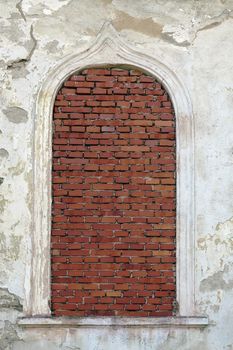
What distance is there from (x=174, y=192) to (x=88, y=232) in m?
0.81

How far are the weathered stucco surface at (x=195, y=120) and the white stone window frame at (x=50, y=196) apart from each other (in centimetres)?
6

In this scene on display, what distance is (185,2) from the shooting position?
866 cm

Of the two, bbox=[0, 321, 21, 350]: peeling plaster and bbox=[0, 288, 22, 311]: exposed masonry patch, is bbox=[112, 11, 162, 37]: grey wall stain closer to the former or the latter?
bbox=[0, 288, 22, 311]: exposed masonry patch

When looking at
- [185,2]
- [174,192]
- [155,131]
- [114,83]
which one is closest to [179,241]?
[174,192]

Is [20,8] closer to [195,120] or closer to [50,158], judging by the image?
[50,158]

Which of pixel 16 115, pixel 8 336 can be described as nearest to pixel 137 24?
pixel 16 115

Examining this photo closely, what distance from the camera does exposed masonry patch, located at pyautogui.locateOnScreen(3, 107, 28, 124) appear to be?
8438mm

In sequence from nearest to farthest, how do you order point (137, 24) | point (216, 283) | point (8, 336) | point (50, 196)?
1. point (8, 336)
2. point (216, 283)
3. point (50, 196)
4. point (137, 24)

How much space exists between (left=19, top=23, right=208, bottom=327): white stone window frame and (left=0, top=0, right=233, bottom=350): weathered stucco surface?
59 mm

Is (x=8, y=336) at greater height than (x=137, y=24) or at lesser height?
lesser

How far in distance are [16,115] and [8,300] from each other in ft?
5.17

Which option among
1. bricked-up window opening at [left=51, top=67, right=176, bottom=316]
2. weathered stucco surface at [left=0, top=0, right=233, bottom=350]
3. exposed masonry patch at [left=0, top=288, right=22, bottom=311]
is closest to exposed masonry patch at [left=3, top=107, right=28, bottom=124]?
weathered stucco surface at [left=0, top=0, right=233, bottom=350]

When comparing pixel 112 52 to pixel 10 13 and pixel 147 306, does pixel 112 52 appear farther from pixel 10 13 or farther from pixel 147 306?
pixel 147 306

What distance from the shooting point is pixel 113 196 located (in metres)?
8.45
